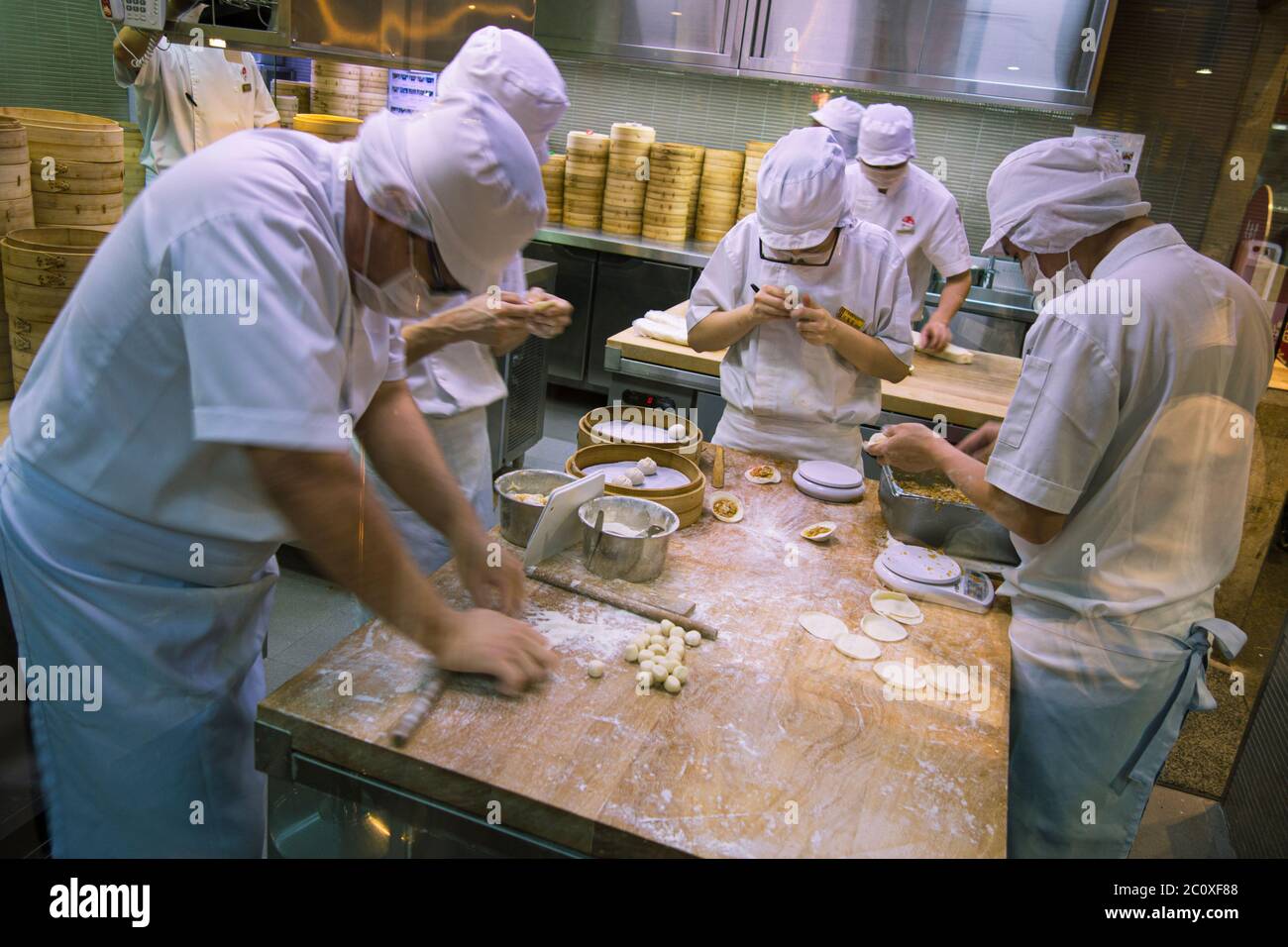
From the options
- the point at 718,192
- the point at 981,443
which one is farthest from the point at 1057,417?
the point at 718,192

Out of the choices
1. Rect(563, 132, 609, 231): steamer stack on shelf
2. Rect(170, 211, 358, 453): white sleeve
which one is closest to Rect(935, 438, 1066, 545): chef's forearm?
Rect(170, 211, 358, 453): white sleeve

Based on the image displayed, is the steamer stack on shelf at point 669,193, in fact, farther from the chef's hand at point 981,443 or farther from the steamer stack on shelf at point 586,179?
the chef's hand at point 981,443

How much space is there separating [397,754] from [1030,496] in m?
1.05

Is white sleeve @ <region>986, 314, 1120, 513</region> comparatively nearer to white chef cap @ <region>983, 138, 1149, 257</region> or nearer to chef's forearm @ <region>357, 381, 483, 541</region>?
white chef cap @ <region>983, 138, 1149, 257</region>

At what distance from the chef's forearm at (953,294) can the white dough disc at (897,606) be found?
6.81 feet

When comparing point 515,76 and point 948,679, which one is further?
point 515,76

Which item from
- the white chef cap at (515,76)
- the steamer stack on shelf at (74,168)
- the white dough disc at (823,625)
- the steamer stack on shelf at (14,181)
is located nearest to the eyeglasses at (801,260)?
the white chef cap at (515,76)

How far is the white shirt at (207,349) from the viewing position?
0.91 meters

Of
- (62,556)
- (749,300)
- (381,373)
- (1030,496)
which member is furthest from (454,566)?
(749,300)

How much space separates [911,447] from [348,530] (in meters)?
1.12

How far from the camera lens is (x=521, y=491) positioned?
1.71m

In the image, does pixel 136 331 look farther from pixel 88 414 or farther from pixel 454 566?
pixel 454 566

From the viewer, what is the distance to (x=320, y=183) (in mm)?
1018

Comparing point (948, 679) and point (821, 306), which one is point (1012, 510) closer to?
point (948, 679)
